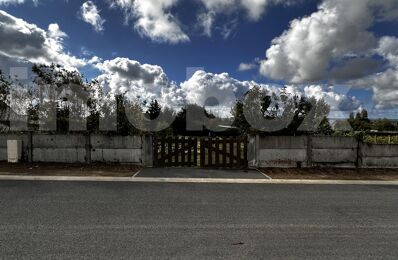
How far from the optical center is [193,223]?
532cm

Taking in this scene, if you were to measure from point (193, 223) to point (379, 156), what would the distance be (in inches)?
446

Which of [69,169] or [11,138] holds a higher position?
[11,138]

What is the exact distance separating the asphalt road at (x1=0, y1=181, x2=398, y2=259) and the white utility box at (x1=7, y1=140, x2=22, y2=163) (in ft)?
17.5

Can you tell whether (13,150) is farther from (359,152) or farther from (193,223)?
(359,152)

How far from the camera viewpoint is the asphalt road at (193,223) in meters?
4.11

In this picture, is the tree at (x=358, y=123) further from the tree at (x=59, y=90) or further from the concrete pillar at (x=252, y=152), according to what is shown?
the tree at (x=59, y=90)

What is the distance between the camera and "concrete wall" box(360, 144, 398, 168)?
43.7 ft

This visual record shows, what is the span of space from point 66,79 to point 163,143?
21.6 ft

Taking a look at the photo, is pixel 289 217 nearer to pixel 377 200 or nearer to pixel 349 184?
pixel 377 200

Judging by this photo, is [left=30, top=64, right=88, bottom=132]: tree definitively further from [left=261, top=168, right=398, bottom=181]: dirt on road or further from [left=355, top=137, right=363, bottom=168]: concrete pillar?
[left=355, top=137, right=363, bottom=168]: concrete pillar

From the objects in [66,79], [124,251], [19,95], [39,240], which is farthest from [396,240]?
[19,95]

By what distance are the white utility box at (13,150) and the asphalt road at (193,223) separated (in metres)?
5.32

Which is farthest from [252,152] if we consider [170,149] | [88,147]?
[88,147]

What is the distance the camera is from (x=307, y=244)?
445cm
